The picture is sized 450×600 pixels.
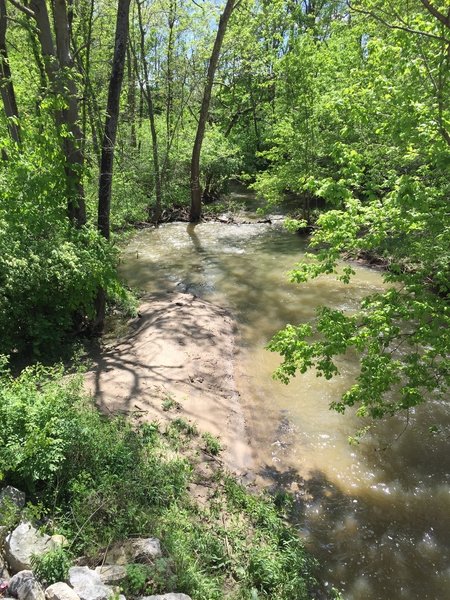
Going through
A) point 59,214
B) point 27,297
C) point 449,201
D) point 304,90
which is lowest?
point 27,297

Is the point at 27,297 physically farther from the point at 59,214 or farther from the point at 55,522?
the point at 55,522

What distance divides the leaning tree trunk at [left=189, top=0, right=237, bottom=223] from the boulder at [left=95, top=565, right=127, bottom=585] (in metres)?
15.8

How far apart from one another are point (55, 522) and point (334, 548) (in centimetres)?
296

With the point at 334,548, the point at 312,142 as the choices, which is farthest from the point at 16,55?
the point at 334,548

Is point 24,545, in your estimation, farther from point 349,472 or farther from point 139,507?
point 349,472

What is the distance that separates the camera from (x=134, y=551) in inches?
143

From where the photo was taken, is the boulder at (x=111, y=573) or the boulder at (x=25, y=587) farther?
the boulder at (x=111, y=573)

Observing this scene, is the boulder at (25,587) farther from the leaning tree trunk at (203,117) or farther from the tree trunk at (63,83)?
the leaning tree trunk at (203,117)

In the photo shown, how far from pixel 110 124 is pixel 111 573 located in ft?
22.1

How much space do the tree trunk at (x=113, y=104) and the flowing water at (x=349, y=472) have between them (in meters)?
3.91

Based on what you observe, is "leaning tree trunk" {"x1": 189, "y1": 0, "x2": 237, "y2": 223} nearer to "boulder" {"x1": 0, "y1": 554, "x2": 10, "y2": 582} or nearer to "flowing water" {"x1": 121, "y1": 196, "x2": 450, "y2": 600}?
"flowing water" {"x1": 121, "y1": 196, "x2": 450, "y2": 600}

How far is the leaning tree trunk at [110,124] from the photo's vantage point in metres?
7.14

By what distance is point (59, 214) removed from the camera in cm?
721

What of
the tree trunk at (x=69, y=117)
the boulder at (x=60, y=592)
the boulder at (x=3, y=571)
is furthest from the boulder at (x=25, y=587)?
the tree trunk at (x=69, y=117)
